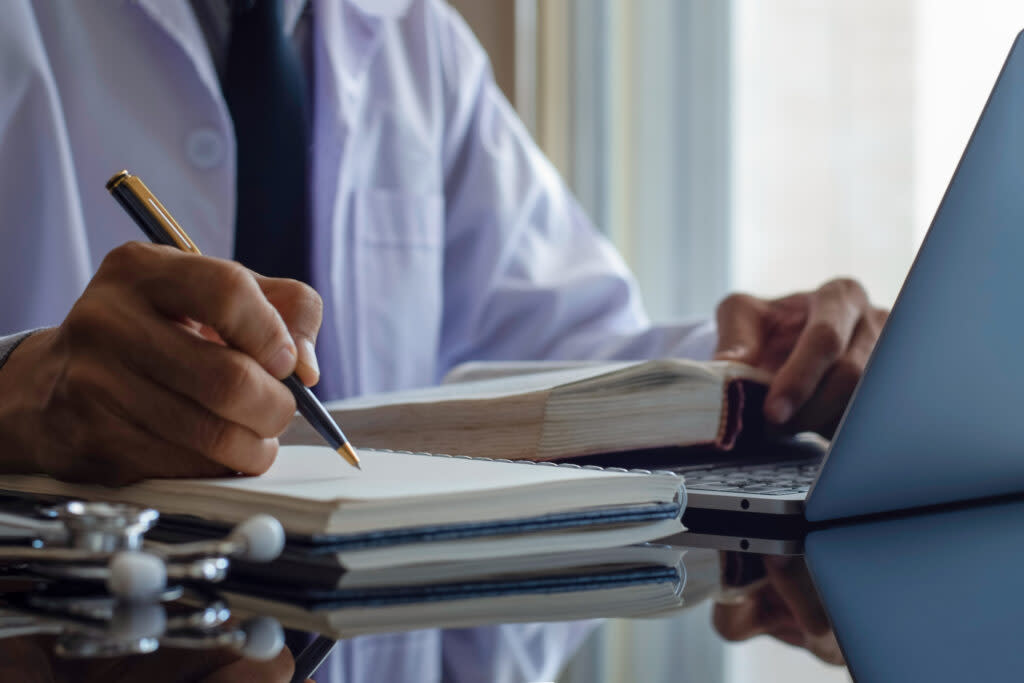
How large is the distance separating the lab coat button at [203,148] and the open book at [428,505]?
0.68 m

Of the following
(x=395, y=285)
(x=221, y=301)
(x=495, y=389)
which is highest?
(x=221, y=301)

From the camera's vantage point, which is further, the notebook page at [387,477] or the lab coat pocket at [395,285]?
the lab coat pocket at [395,285]

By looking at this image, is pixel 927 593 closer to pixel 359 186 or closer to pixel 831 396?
pixel 831 396

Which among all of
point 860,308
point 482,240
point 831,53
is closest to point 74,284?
point 482,240

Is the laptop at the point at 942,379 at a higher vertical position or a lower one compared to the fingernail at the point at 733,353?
higher

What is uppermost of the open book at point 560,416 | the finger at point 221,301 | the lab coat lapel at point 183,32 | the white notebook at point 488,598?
the lab coat lapel at point 183,32

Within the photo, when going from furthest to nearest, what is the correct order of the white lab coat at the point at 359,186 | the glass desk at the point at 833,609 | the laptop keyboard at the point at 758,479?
the white lab coat at the point at 359,186, the laptop keyboard at the point at 758,479, the glass desk at the point at 833,609

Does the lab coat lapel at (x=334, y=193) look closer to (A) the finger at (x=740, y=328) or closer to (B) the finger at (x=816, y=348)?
(A) the finger at (x=740, y=328)

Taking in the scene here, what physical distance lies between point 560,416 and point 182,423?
8.4 inches

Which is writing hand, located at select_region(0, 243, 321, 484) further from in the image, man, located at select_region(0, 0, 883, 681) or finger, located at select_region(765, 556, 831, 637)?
finger, located at select_region(765, 556, 831, 637)

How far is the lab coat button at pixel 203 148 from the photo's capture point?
110cm

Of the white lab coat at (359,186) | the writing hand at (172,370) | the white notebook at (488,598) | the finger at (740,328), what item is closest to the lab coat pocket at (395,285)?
the white lab coat at (359,186)

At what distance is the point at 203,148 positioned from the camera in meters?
1.10

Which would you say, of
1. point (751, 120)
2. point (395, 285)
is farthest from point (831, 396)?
point (751, 120)
